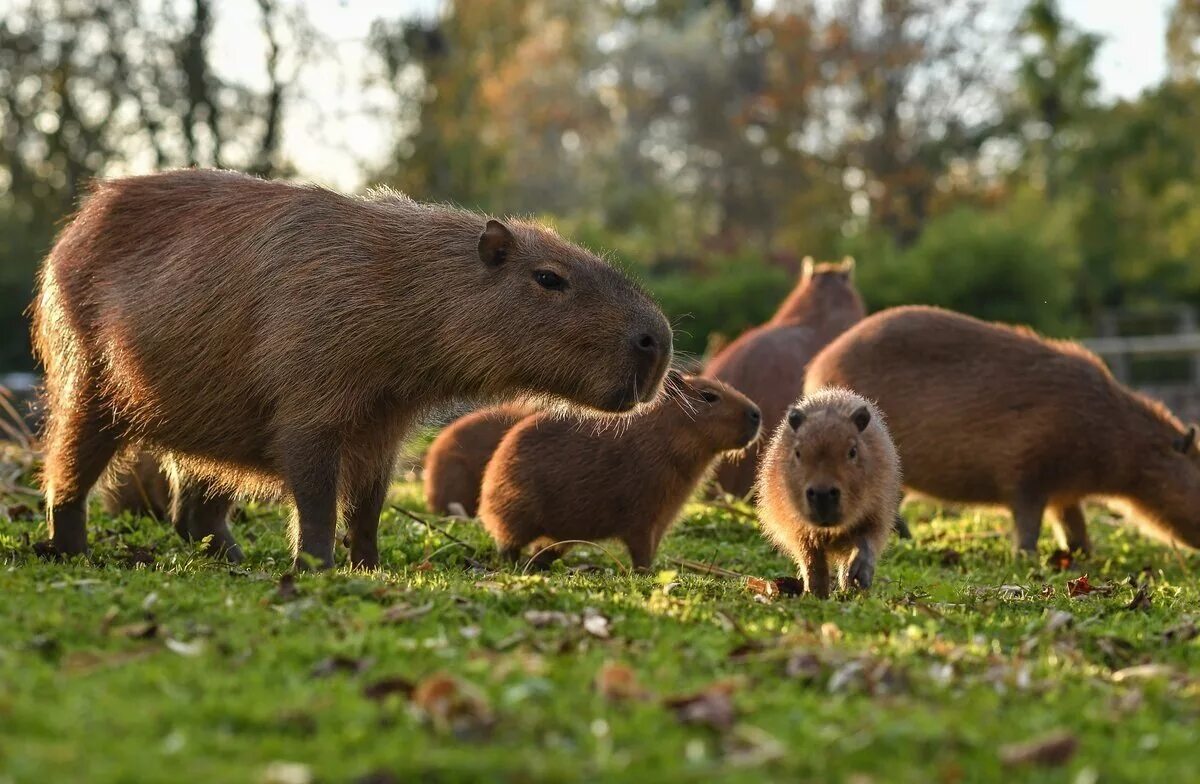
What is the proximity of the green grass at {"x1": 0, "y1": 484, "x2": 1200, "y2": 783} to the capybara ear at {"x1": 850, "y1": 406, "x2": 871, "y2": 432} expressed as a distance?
2.47 ft

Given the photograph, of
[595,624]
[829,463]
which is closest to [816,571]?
[829,463]

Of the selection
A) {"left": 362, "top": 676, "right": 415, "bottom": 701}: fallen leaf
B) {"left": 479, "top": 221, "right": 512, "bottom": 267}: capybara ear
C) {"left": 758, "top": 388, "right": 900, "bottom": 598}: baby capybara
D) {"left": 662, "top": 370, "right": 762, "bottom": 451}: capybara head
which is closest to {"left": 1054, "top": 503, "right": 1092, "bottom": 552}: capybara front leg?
{"left": 662, "top": 370, "right": 762, "bottom": 451}: capybara head

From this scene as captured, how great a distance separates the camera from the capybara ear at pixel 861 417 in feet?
19.2

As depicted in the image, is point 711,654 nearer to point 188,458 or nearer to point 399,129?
point 188,458

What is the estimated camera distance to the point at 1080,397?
8016mm

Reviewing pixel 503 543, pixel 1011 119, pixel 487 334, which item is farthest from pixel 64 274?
pixel 1011 119

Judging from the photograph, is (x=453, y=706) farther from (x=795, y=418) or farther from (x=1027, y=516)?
(x=1027, y=516)

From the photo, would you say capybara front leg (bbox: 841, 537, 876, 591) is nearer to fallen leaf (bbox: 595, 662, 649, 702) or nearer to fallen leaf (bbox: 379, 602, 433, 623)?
fallen leaf (bbox: 379, 602, 433, 623)

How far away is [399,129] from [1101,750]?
20.6 metres

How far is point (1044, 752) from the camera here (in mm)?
2986

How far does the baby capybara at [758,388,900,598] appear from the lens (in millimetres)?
5512

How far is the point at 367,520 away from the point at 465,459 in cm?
228

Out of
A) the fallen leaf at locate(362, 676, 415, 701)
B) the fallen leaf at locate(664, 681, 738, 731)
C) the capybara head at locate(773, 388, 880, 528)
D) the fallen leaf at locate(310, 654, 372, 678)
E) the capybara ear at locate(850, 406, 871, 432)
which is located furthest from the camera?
the capybara ear at locate(850, 406, 871, 432)

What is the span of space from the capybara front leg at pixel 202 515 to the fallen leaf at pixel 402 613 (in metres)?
2.39
